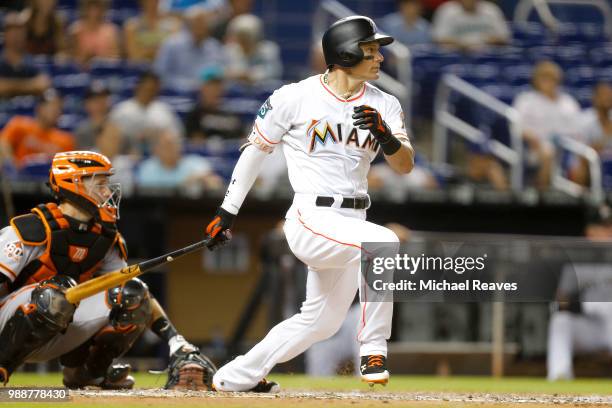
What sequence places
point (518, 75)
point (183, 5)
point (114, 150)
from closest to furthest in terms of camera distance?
point (114, 150)
point (518, 75)
point (183, 5)

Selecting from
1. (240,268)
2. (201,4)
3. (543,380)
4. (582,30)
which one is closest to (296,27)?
(201,4)

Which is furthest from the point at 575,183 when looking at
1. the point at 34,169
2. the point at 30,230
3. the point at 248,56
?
the point at 30,230

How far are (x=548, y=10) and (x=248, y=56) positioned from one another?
406cm

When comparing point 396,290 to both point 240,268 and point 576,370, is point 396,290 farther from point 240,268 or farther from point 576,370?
point 240,268

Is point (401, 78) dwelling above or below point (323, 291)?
above

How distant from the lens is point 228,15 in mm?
12922

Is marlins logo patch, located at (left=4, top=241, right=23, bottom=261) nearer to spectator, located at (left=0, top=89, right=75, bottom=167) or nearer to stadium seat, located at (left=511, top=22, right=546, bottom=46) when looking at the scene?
spectator, located at (left=0, top=89, right=75, bottom=167)

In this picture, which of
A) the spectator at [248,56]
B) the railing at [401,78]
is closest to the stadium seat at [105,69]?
the spectator at [248,56]

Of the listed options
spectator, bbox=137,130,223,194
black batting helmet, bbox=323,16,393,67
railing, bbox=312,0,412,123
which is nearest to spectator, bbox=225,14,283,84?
railing, bbox=312,0,412,123

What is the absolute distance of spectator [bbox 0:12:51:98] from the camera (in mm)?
10938

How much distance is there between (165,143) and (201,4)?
299 cm

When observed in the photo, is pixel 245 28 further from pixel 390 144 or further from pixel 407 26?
pixel 390 144

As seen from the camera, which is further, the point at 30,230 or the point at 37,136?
the point at 37,136

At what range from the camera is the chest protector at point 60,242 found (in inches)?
229
